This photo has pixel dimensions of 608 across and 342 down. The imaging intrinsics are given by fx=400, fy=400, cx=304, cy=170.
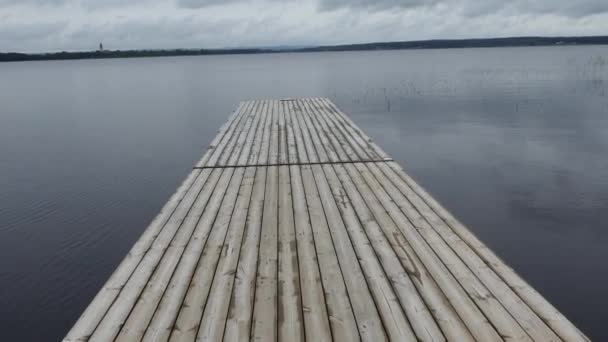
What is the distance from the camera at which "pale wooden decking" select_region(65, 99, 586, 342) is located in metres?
3.47

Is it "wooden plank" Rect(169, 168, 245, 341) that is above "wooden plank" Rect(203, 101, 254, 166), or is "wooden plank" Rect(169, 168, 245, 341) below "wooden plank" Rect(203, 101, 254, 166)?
below

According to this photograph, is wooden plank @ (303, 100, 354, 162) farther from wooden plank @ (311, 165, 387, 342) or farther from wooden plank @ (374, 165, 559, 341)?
wooden plank @ (374, 165, 559, 341)

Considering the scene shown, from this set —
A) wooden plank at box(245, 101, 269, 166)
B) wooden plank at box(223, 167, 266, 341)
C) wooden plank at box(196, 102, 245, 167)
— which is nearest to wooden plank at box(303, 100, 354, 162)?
wooden plank at box(245, 101, 269, 166)

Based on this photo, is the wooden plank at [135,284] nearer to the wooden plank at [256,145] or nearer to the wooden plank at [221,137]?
the wooden plank at [256,145]

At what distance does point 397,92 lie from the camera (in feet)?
112

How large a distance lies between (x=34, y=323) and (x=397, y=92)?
31.6 meters

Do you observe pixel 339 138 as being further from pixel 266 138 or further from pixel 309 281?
pixel 309 281

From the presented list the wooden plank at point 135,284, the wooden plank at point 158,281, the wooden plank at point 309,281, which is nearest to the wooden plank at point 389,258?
the wooden plank at point 309,281

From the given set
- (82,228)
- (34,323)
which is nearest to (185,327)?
(34,323)

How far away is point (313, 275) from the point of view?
4270 millimetres

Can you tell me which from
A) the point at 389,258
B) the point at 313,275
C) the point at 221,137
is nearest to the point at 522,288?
the point at 389,258

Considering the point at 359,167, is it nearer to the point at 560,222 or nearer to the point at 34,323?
the point at 560,222

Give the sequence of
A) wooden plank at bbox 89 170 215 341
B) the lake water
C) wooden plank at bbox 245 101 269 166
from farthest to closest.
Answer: wooden plank at bbox 245 101 269 166 → the lake water → wooden plank at bbox 89 170 215 341

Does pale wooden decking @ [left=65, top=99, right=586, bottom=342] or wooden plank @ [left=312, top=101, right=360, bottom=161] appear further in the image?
wooden plank @ [left=312, top=101, right=360, bottom=161]
